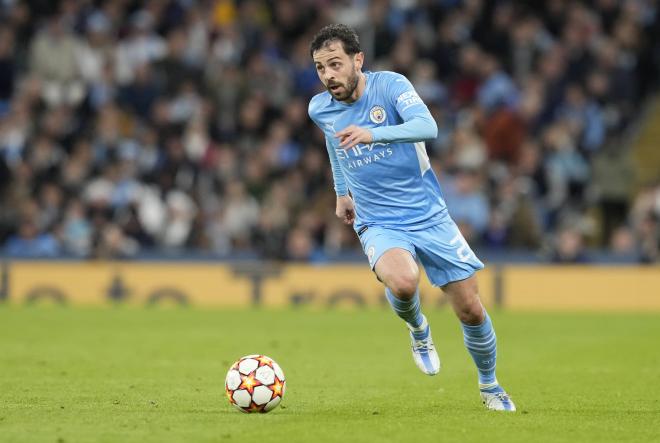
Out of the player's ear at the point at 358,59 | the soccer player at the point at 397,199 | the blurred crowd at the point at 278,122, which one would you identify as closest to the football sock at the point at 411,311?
the soccer player at the point at 397,199

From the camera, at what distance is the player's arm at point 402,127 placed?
8.00m

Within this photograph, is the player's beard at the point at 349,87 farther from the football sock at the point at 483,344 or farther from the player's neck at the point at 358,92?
the football sock at the point at 483,344

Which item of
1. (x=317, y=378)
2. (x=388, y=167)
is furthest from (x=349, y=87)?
(x=317, y=378)

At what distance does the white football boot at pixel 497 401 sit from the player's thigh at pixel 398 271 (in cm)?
98

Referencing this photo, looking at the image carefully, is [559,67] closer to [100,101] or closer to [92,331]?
[100,101]

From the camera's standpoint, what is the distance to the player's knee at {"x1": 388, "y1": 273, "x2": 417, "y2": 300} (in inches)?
332

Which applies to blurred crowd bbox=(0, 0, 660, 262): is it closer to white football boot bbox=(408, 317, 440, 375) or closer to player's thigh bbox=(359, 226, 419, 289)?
white football boot bbox=(408, 317, 440, 375)

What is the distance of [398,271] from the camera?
8445 mm

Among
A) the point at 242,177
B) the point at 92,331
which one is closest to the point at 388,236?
the point at 92,331

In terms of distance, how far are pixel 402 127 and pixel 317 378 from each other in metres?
3.34

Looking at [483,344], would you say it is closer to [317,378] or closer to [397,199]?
[397,199]

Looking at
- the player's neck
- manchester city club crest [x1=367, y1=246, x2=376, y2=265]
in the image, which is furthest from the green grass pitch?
the player's neck

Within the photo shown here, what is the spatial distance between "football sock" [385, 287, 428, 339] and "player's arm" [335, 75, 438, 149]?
109 centimetres

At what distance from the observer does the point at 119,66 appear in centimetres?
2314
